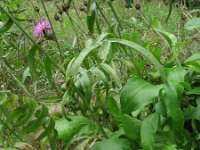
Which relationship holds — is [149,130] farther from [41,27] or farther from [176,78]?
[41,27]

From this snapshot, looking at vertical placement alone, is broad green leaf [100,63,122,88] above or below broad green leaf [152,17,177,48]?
above

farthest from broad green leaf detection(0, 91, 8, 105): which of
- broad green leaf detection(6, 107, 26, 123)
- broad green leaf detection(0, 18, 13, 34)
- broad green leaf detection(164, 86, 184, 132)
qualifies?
broad green leaf detection(164, 86, 184, 132)

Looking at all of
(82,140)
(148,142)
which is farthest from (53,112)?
(148,142)

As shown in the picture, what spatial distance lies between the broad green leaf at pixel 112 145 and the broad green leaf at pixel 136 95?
0.09m

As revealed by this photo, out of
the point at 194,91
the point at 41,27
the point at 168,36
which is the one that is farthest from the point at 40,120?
the point at 41,27

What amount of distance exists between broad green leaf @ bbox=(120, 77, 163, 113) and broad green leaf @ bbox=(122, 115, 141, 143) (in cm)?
5

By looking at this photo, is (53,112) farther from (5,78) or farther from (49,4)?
(49,4)

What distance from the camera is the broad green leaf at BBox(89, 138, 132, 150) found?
1275 millimetres

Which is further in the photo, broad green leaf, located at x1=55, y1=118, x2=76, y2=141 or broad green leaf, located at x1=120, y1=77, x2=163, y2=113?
broad green leaf, located at x1=55, y1=118, x2=76, y2=141

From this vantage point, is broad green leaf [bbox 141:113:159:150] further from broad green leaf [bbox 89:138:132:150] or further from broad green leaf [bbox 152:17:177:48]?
broad green leaf [bbox 152:17:177:48]

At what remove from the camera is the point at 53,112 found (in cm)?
150

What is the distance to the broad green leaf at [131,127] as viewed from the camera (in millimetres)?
1301

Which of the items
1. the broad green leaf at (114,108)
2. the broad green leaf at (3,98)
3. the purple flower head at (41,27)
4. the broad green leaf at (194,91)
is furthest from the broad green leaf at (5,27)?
the purple flower head at (41,27)

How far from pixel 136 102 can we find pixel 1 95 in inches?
12.8
